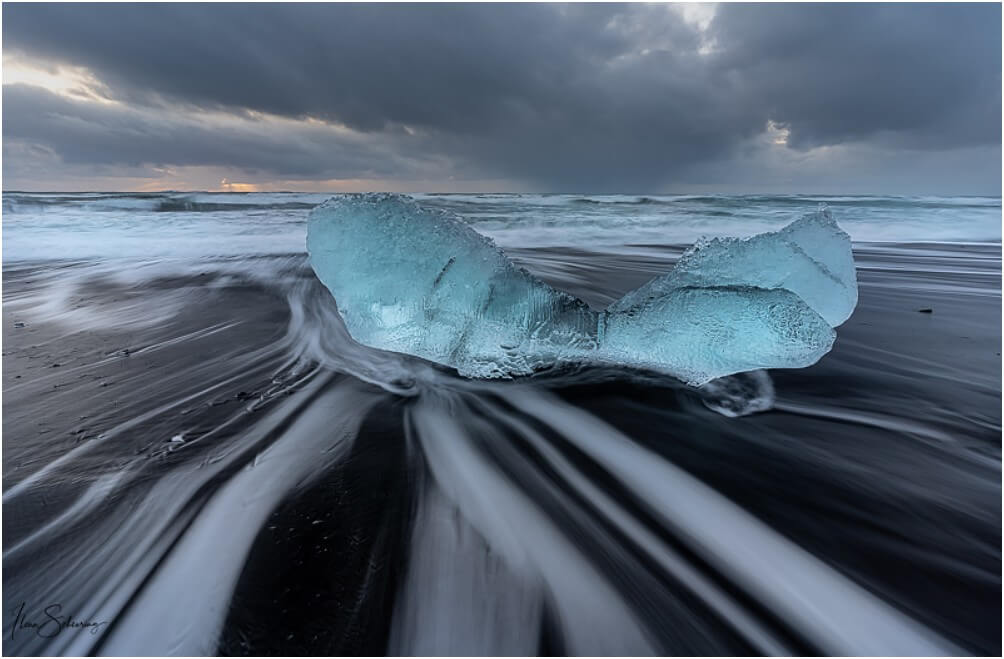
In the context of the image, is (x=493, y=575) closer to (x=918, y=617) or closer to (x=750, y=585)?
(x=750, y=585)

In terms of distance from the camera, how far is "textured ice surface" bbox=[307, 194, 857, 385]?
1.80 metres

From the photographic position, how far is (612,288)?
13.3ft

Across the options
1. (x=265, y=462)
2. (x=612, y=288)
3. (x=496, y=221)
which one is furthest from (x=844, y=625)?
(x=496, y=221)

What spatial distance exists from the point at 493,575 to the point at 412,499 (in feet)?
1.10

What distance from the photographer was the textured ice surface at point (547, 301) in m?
1.80

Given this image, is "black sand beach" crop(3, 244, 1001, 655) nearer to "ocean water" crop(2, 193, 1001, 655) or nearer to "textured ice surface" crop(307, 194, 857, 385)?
"ocean water" crop(2, 193, 1001, 655)
